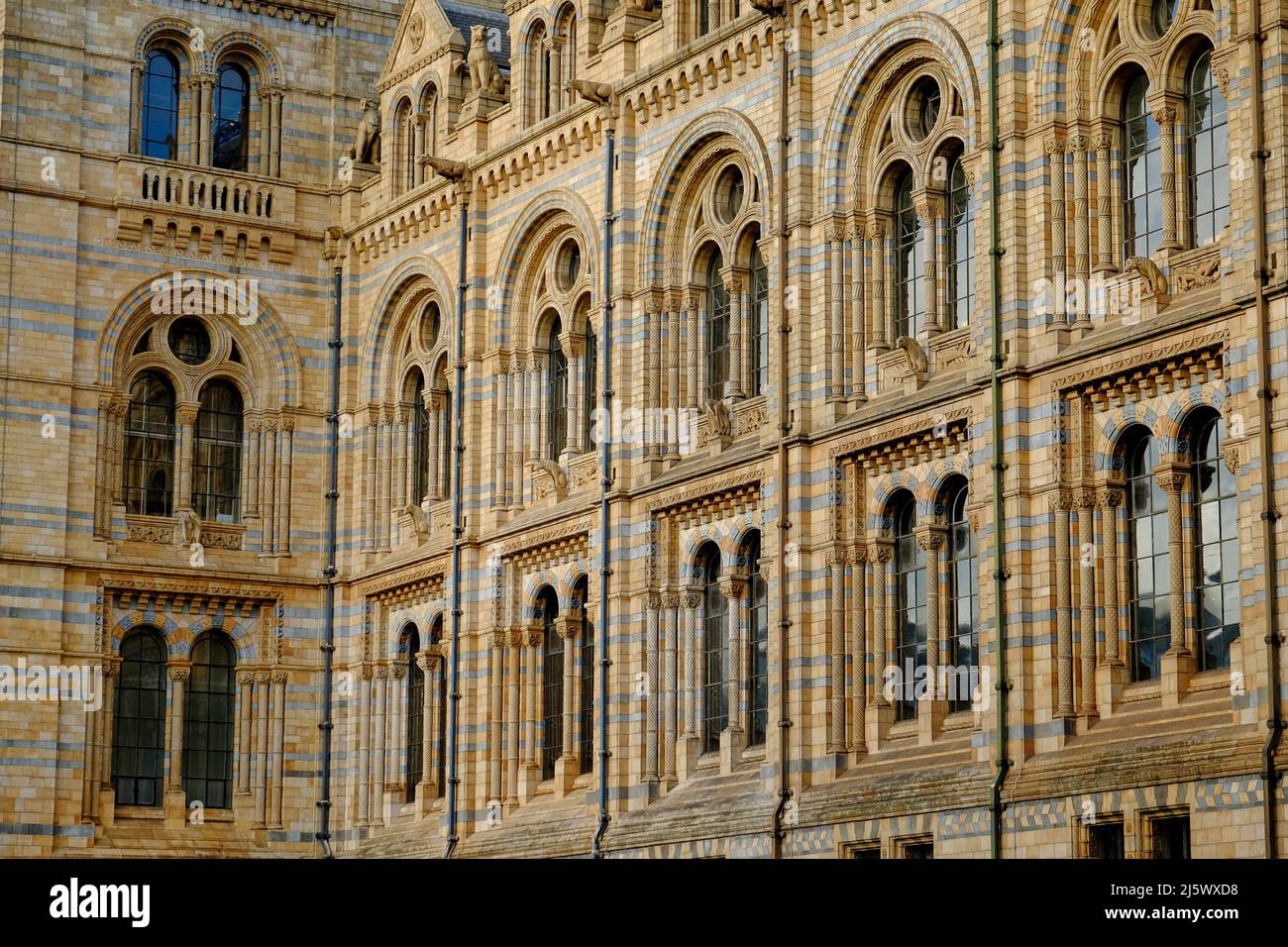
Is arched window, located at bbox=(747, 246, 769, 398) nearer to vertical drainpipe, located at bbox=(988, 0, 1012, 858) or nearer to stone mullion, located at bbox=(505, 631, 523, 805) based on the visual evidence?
vertical drainpipe, located at bbox=(988, 0, 1012, 858)

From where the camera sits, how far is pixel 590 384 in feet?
148

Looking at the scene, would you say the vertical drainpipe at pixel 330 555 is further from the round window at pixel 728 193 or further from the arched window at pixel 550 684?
the round window at pixel 728 193

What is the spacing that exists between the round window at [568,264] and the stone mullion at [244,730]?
394 inches

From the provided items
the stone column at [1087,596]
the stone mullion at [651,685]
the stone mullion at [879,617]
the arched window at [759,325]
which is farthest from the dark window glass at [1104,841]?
the arched window at [759,325]

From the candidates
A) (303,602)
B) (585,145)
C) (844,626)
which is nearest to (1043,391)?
(844,626)

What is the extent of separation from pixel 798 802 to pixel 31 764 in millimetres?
16164

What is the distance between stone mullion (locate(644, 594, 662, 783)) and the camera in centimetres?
4122

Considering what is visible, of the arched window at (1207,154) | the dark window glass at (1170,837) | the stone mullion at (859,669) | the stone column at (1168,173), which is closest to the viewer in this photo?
the dark window glass at (1170,837)

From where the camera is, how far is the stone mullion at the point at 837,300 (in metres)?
38.3

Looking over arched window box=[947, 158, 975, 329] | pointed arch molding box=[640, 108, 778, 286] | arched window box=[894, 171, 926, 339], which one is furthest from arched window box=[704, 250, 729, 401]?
arched window box=[947, 158, 975, 329]

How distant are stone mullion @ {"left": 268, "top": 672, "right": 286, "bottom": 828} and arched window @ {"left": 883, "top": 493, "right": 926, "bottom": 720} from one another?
16.8m

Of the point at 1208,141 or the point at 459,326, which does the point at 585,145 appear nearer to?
the point at 459,326

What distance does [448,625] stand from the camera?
46.8 metres
